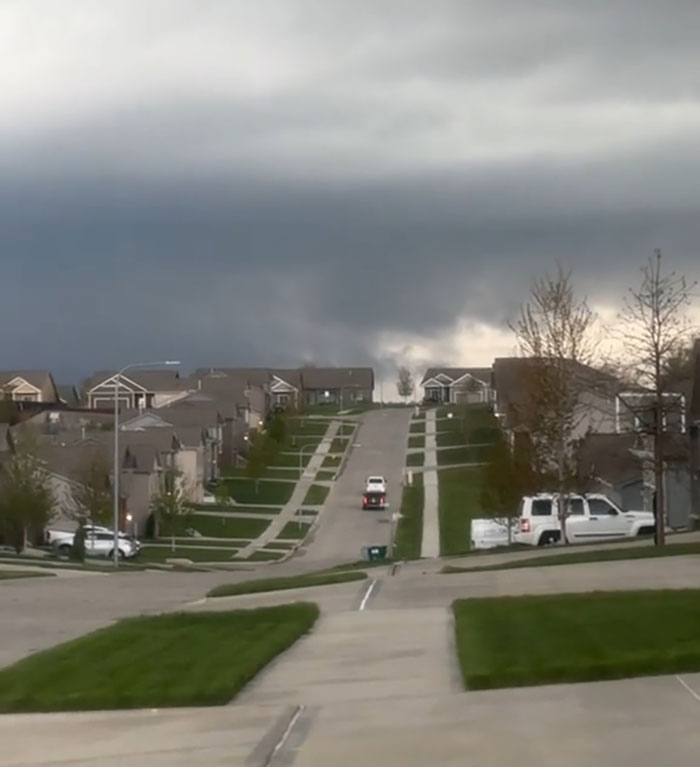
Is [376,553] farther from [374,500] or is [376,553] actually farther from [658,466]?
[374,500]

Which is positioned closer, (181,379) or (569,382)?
(569,382)

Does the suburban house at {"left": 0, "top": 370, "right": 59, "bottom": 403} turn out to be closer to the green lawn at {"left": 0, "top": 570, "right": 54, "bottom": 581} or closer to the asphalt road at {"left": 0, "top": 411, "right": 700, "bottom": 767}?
the green lawn at {"left": 0, "top": 570, "right": 54, "bottom": 581}

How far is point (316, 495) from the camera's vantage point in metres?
93.5

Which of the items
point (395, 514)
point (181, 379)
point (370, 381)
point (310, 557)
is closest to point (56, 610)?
point (310, 557)

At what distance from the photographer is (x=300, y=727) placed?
1264cm

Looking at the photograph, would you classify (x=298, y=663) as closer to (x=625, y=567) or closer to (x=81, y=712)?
(x=81, y=712)

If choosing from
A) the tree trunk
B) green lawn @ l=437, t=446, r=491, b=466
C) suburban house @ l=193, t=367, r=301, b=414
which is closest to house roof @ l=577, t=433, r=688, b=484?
the tree trunk

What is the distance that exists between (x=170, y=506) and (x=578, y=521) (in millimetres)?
35871

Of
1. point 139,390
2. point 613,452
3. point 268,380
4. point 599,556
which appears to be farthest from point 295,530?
point 268,380

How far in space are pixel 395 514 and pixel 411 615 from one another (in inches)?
2305

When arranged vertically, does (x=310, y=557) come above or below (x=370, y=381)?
below

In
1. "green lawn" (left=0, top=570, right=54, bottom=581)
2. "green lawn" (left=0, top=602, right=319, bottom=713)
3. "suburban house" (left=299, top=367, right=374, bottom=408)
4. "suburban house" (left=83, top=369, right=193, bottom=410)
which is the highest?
"suburban house" (left=299, top=367, right=374, bottom=408)

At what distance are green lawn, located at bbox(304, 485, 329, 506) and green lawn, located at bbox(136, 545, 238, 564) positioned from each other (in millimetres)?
17414

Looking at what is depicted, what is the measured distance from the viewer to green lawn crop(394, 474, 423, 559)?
64.3 m
